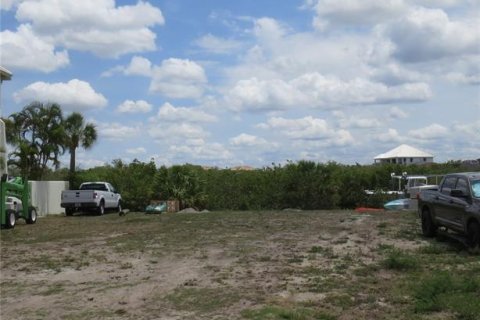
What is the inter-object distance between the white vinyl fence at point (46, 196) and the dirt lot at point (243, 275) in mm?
16326

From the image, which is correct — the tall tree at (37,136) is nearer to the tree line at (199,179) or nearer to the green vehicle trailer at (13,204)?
the tree line at (199,179)

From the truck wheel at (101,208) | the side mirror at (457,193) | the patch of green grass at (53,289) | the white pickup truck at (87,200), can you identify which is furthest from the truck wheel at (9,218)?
the side mirror at (457,193)

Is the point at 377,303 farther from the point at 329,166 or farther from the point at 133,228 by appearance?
the point at 329,166

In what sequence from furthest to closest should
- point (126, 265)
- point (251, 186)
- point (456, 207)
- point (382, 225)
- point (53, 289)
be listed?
point (251, 186)
point (382, 225)
point (456, 207)
point (126, 265)
point (53, 289)

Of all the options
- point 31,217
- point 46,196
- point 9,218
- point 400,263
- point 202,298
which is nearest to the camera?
point 202,298

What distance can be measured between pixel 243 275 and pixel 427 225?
7.17 meters

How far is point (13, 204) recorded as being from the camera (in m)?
24.6

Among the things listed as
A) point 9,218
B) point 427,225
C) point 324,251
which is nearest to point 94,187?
point 9,218

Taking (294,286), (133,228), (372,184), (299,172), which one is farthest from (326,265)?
(372,184)

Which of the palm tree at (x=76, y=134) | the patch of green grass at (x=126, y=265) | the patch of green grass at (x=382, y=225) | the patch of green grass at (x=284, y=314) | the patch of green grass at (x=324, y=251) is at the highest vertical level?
the palm tree at (x=76, y=134)

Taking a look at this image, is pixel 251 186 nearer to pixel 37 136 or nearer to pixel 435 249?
pixel 37 136

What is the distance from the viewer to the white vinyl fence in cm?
3494

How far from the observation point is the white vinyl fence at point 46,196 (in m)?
34.9

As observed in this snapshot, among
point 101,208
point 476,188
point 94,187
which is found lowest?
point 101,208
